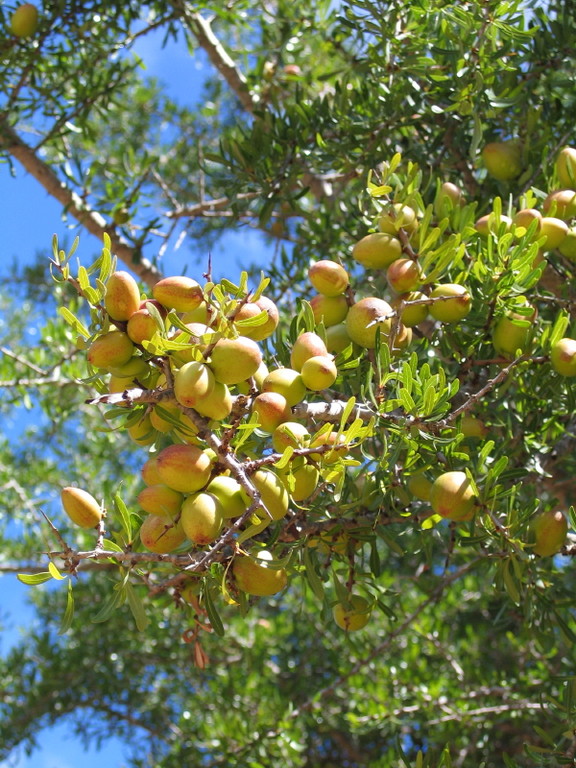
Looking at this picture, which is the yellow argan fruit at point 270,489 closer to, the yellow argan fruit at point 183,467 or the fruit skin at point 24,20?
the yellow argan fruit at point 183,467

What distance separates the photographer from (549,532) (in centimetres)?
124

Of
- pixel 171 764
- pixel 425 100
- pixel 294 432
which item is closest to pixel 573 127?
pixel 425 100

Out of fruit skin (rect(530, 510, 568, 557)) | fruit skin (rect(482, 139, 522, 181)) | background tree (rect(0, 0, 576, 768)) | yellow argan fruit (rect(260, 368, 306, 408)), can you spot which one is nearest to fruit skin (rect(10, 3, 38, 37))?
background tree (rect(0, 0, 576, 768))

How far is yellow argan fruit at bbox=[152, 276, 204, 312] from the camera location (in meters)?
1.01

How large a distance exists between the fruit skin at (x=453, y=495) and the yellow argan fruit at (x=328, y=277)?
379mm

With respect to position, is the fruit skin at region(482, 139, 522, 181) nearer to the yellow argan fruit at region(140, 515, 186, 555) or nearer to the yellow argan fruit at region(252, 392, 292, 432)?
the yellow argan fruit at region(252, 392, 292, 432)

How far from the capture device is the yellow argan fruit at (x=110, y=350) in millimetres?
959

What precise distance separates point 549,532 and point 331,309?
1.69 ft

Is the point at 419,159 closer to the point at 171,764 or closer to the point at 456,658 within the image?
the point at 456,658

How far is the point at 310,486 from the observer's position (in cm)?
104

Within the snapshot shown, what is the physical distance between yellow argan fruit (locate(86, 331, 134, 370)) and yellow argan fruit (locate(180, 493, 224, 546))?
20 cm

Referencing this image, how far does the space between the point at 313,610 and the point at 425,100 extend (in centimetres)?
187

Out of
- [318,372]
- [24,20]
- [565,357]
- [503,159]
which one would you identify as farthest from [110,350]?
[24,20]

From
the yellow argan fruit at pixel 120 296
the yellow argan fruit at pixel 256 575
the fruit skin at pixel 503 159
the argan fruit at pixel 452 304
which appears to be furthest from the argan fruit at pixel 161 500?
the fruit skin at pixel 503 159
